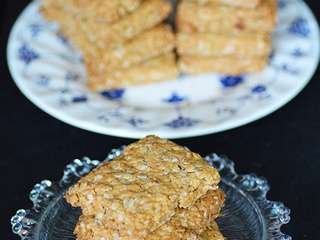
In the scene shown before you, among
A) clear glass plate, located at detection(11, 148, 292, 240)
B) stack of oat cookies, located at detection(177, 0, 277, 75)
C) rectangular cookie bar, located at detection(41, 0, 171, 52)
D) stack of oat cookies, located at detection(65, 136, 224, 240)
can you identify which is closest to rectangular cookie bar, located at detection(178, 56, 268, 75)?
stack of oat cookies, located at detection(177, 0, 277, 75)

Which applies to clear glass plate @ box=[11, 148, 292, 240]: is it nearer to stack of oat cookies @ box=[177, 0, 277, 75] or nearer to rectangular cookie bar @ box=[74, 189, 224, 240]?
rectangular cookie bar @ box=[74, 189, 224, 240]

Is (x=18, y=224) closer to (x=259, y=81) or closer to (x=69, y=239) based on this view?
(x=69, y=239)

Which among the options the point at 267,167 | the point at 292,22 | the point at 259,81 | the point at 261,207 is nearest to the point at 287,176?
the point at 267,167

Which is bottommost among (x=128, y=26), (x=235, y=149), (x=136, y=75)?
(x=235, y=149)

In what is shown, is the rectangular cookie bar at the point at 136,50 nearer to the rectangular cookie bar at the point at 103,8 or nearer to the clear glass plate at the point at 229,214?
the rectangular cookie bar at the point at 103,8

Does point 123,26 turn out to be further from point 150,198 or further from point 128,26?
point 150,198

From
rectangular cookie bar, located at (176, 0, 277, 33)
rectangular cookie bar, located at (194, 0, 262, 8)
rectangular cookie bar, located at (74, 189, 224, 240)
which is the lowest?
rectangular cookie bar, located at (74, 189, 224, 240)

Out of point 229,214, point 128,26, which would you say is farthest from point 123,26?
point 229,214
